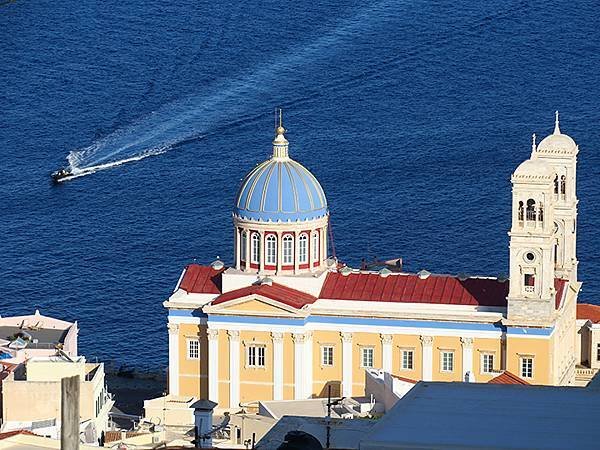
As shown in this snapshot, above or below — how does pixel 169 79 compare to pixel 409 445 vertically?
above

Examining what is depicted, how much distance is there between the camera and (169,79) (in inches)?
7623

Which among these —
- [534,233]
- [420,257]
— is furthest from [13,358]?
[420,257]

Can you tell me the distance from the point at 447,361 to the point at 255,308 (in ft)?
25.3

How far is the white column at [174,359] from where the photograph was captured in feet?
365

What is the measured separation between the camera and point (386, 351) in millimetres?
109625

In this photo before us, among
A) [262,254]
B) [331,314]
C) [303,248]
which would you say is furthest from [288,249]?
[331,314]

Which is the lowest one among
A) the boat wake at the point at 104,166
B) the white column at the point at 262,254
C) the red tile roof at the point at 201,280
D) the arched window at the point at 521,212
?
the red tile roof at the point at 201,280

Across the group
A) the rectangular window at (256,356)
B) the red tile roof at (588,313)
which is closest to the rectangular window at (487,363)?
the rectangular window at (256,356)

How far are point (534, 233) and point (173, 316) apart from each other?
14701mm

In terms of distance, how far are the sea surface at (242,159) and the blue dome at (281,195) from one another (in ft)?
72.2

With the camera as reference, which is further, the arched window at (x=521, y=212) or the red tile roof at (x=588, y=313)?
the red tile roof at (x=588, y=313)

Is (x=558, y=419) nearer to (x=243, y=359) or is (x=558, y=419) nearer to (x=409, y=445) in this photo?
(x=409, y=445)

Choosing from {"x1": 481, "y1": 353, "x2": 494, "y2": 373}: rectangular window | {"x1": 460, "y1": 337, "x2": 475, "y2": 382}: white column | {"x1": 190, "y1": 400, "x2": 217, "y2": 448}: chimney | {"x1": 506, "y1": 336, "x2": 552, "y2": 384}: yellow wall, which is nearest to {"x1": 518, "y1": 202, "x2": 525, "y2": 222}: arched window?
{"x1": 506, "y1": 336, "x2": 552, "y2": 384}: yellow wall

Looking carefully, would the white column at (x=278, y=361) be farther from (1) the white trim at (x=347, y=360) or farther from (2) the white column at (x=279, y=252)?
(2) the white column at (x=279, y=252)
